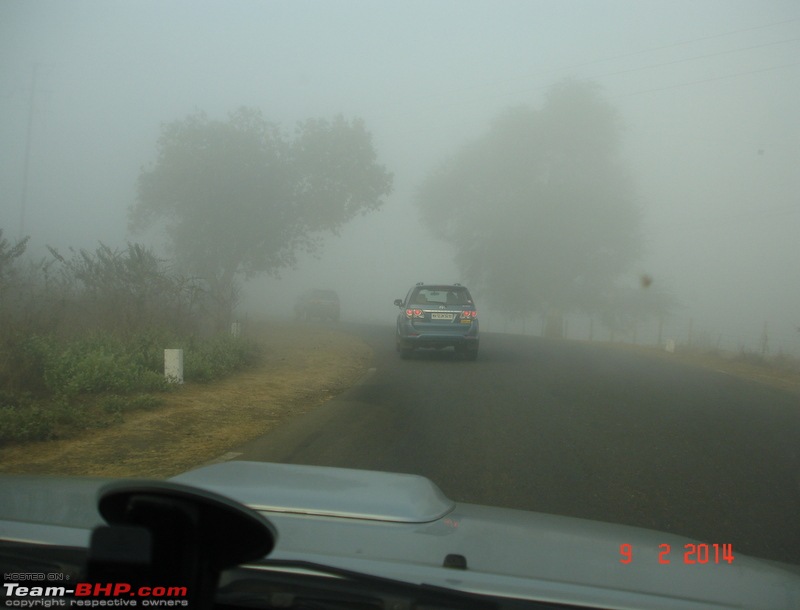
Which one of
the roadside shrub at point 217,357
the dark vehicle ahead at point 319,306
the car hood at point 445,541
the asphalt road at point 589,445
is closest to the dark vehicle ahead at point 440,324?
the asphalt road at point 589,445

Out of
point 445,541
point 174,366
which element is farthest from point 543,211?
point 445,541

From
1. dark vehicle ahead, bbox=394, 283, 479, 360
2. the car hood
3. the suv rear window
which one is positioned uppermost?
the suv rear window

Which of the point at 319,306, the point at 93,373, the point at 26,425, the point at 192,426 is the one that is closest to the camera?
the point at 26,425

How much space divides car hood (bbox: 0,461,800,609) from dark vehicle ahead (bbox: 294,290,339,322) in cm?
3400

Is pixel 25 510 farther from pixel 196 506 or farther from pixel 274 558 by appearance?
pixel 196 506

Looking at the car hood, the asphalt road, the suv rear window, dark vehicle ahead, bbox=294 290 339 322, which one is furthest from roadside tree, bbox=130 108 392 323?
the car hood

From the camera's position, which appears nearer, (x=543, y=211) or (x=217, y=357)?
(x=217, y=357)

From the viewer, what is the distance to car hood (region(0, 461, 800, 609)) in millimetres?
2258

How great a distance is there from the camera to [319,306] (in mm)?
37719

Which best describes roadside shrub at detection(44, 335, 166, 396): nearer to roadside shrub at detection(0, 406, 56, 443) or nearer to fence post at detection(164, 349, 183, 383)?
fence post at detection(164, 349, 183, 383)

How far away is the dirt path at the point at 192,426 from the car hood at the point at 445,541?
3.33 metres

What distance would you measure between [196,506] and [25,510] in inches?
56.3
